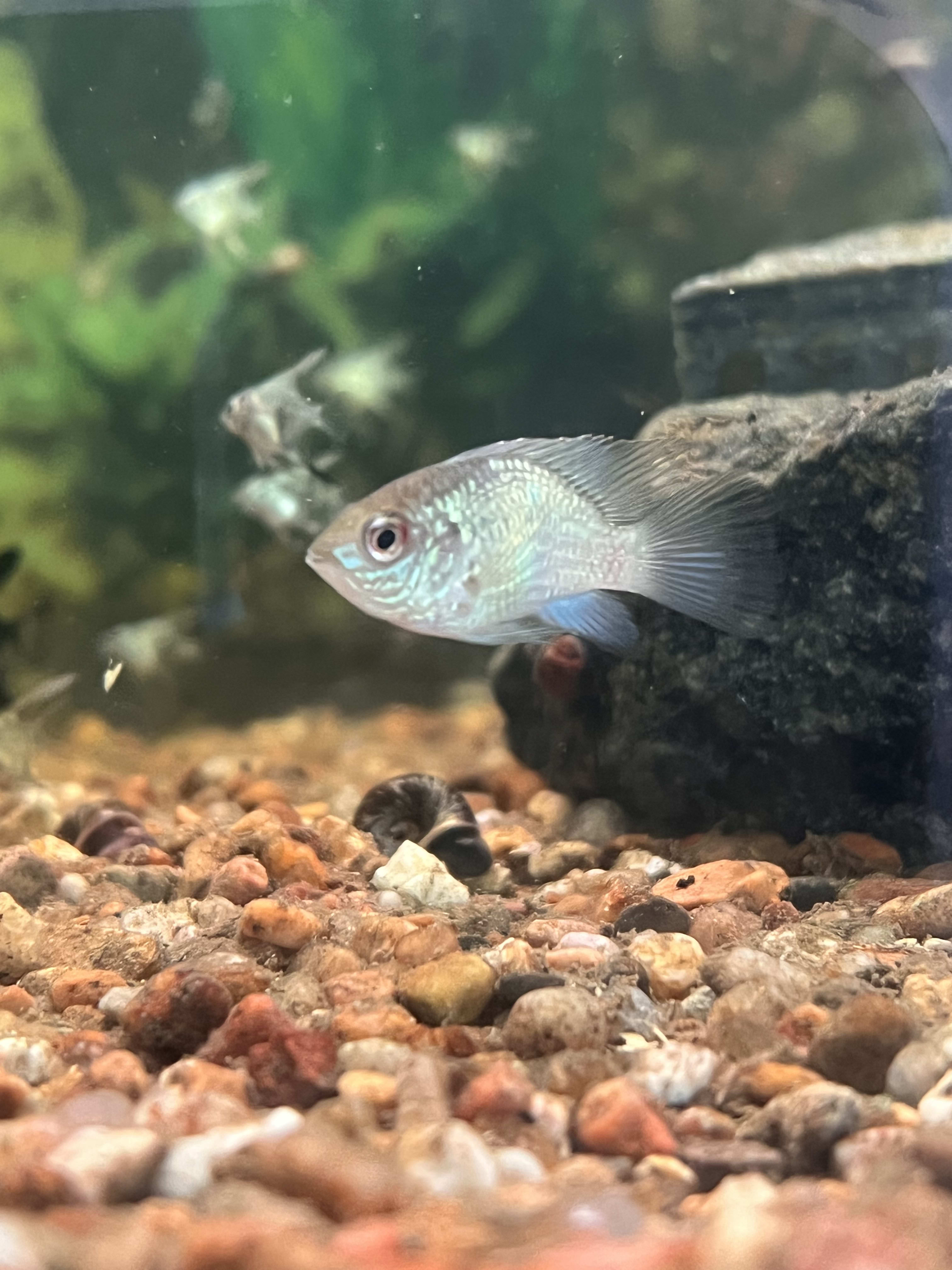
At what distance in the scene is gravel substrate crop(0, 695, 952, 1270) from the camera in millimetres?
900

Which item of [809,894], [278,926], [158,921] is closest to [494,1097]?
[278,926]

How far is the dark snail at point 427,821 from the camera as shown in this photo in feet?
8.31

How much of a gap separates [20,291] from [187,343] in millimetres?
802

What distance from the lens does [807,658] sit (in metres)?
2.51

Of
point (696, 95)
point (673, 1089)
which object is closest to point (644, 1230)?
point (673, 1089)

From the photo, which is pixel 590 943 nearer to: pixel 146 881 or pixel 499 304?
pixel 146 881

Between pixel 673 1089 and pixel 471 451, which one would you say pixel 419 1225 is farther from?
pixel 471 451

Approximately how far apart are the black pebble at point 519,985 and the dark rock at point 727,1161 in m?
0.46

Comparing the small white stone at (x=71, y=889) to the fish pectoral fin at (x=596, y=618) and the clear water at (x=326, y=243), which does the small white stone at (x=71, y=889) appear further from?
Answer: the clear water at (x=326, y=243)

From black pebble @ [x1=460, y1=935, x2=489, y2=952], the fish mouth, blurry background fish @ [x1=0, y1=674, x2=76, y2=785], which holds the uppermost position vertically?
the fish mouth

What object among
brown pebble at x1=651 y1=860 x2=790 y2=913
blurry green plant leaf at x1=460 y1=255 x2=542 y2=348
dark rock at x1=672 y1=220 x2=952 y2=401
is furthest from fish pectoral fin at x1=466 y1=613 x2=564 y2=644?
blurry green plant leaf at x1=460 y1=255 x2=542 y2=348

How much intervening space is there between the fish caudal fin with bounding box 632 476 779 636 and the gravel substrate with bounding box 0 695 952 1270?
2.17 feet

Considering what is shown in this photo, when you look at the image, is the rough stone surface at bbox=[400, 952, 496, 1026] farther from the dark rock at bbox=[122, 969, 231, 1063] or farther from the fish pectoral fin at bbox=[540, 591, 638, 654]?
the fish pectoral fin at bbox=[540, 591, 638, 654]

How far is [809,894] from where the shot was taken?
2258 mm
